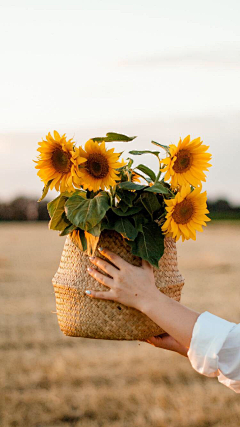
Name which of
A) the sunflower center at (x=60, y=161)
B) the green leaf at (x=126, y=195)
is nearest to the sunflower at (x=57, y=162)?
the sunflower center at (x=60, y=161)

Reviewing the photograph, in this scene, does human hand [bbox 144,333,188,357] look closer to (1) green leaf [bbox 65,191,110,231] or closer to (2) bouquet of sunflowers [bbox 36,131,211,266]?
(2) bouquet of sunflowers [bbox 36,131,211,266]

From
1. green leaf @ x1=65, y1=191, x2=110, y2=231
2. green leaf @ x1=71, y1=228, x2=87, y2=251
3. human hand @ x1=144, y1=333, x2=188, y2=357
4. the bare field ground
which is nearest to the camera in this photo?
green leaf @ x1=65, y1=191, x2=110, y2=231

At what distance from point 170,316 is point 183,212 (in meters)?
0.27

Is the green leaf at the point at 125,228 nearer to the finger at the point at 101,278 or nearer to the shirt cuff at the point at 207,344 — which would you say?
the finger at the point at 101,278

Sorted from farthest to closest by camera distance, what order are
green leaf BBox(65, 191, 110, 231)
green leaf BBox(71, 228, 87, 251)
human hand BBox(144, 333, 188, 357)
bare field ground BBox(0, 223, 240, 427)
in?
1. bare field ground BBox(0, 223, 240, 427)
2. human hand BBox(144, 333, 188, 357)
3. green leaf BBox(71, 228, 87, 251)
4. green leaf BBox(65, 191, 110, 231)

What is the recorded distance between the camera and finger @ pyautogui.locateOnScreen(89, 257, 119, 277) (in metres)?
1.44

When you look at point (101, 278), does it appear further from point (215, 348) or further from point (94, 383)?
point (94, 383)

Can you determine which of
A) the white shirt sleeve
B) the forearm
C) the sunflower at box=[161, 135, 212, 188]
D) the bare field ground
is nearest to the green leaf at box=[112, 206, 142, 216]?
the sunflower at box=[161, 135, 212, 188]

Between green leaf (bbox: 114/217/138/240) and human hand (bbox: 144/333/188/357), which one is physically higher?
green leaf (bbox: 114/217/138/240)

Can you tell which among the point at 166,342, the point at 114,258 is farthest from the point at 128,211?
the point at 166,342

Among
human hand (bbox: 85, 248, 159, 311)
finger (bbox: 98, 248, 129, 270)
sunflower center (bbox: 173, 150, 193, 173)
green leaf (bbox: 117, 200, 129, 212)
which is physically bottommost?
human hand (bbox: 85, 248, 159, 311)

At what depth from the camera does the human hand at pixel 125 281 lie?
4.70 ft

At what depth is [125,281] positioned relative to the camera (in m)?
1.43

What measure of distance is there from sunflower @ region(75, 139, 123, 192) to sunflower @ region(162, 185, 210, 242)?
170 mm
